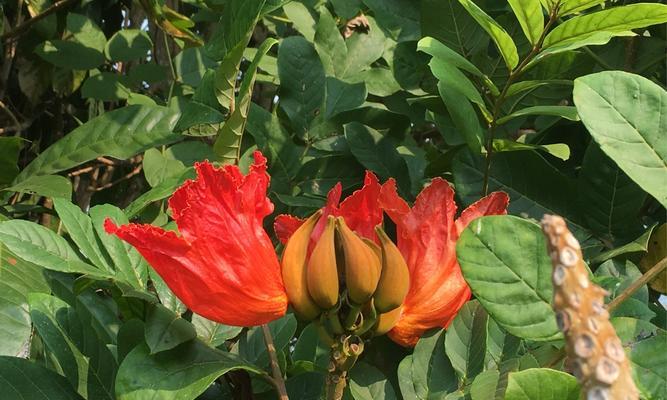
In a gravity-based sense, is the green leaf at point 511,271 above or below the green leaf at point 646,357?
above

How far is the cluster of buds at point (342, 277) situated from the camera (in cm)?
48

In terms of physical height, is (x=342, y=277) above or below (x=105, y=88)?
above

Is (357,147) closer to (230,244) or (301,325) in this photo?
(301,325)

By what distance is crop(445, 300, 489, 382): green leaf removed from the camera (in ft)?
1.75

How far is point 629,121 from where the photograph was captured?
47 centimetres

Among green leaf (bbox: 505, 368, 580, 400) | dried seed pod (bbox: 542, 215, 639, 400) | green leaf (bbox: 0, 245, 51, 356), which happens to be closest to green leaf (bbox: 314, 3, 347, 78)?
green leaf (bbox: 0, 245, 51, 356)

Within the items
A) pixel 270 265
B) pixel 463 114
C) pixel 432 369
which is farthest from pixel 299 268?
pixel 463 114

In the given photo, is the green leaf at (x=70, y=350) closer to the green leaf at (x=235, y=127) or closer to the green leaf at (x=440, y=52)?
the green leaf at (x=235, y=127)

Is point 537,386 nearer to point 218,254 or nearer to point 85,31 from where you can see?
point 218,254

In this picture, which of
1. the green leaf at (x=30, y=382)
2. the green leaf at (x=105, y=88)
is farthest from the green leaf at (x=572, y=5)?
the green leaf at (x=105, y=88)

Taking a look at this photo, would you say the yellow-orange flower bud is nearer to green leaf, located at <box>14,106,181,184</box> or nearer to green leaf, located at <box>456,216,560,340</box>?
green leaf, located at <box>456,216,560,340</box>

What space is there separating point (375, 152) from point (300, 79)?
12 cm

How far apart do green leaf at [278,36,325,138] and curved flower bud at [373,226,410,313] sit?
389 mm

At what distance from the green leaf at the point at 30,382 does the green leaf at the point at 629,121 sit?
1.27 ft
